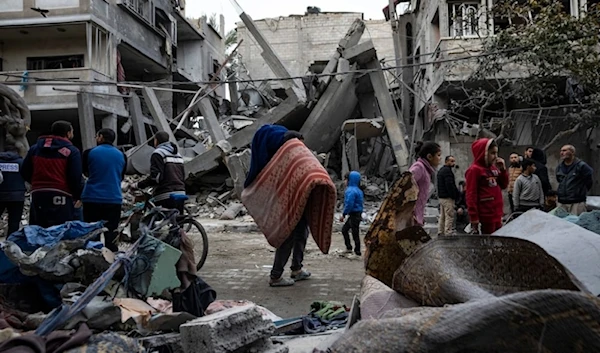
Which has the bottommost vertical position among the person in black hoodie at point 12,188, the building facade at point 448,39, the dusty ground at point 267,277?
the dusty ground at point 267,277

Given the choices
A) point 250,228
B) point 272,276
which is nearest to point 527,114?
point 250,228

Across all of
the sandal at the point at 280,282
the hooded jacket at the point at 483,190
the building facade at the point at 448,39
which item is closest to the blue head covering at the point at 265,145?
the sandal at the point at 280,282

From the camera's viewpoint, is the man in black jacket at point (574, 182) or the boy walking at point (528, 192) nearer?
the man in black jacket at point (574, 182)

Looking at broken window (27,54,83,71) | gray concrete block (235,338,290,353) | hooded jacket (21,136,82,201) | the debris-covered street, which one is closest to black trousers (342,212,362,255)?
the debris-covered street

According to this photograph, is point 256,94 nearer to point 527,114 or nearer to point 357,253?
point 527,114

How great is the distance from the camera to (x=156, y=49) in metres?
24.0

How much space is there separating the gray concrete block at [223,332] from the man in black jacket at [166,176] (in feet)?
11.0

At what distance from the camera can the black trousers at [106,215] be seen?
5160 mm

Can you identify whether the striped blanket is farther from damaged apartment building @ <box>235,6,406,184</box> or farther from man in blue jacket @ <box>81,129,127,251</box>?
damaged apartment building @ <box>235,6,406,184</box>

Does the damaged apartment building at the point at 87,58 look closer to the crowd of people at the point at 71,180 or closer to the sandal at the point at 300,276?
Result: the crowd of people at the point at 71,180

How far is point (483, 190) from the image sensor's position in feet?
18.6

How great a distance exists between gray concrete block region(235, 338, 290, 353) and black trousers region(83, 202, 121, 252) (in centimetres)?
266

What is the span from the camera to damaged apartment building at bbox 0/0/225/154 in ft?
60.5

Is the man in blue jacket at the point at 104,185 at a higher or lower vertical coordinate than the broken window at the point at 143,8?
lower
